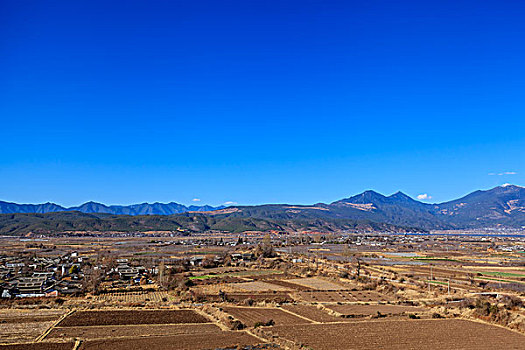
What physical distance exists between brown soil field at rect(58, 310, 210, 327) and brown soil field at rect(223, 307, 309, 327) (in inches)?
100

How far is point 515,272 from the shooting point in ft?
171

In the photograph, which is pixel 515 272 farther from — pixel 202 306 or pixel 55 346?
pixel 55 346

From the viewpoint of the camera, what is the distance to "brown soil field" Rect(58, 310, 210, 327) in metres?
25.7

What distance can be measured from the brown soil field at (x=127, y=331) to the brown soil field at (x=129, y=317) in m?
1.05

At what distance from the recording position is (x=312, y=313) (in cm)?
2972

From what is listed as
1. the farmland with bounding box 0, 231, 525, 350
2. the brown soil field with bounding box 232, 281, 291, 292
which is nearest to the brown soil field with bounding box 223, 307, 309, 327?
the farmland with bounding box 0, 231, 525, 350

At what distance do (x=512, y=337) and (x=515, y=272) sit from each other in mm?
34650

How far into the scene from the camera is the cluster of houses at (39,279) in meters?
35.9

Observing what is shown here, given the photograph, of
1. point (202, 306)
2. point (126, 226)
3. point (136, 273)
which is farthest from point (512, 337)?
→ point (126, 226)

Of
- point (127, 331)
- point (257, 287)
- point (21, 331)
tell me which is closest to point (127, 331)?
point (127, 331)

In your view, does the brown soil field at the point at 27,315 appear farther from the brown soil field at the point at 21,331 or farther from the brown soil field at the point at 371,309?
the brown soil field at the point at 371,309

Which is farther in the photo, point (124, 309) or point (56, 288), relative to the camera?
point (56, 288)

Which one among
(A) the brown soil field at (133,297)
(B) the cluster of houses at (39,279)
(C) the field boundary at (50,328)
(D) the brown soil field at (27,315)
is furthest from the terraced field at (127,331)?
(B) the cluster of houses at (39,279)

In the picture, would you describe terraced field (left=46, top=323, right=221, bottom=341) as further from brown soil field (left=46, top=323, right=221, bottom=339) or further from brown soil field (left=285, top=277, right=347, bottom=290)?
brown soil field (left=285, top=277, right=347, bottom=290)
